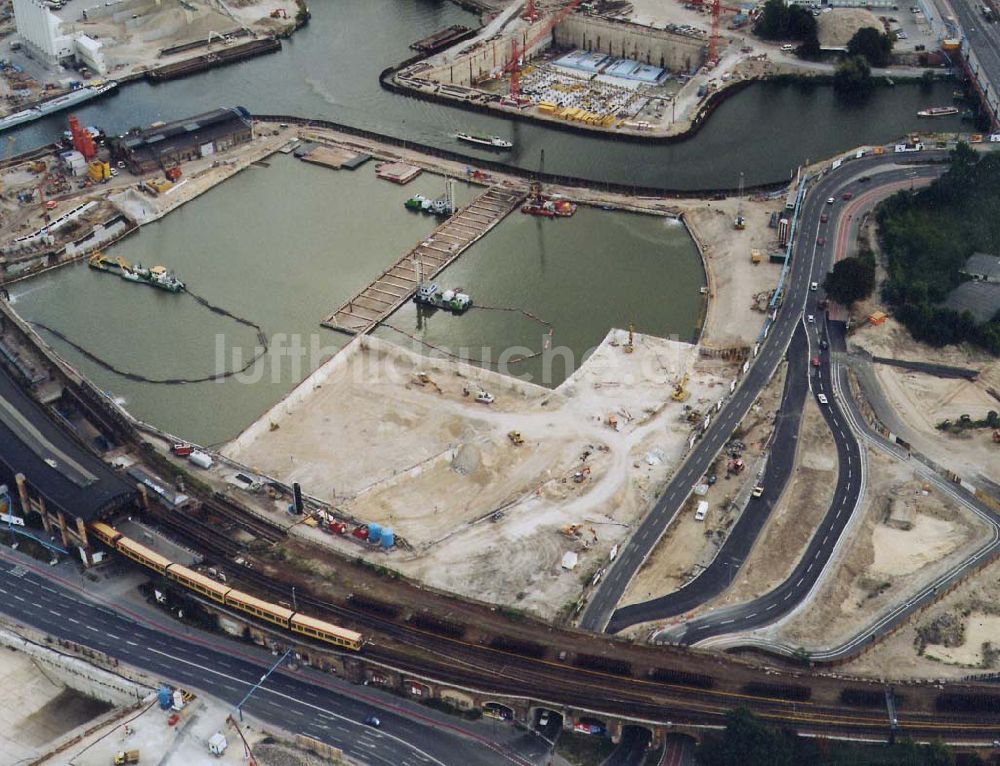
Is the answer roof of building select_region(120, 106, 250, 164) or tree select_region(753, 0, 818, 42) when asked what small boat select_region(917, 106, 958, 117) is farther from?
roof of building select_region(120, 106, 250, 164)

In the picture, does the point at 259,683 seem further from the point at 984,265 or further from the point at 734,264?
the point at 984,265

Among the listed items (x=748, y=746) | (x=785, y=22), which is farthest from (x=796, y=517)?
(x=785, y=22)

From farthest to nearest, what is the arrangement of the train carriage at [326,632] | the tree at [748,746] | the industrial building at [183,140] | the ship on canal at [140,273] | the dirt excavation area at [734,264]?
the industrial building at [183,140]
the ship on canal at [140,273]
the dirt excavation area at [734,264]
the train carriage at [326,632]
the tree at [748,746]

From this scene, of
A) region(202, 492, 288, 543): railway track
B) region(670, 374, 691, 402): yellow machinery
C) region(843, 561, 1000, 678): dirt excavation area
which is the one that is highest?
region(670, 374, 691, 402): yellow machinery

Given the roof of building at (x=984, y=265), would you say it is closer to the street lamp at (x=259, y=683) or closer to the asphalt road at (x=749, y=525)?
the asphalt road at (x=749, y=525)

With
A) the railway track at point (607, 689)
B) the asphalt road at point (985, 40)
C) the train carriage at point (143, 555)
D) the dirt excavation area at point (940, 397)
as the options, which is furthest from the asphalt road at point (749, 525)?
the asphalt road at point (985, 40)

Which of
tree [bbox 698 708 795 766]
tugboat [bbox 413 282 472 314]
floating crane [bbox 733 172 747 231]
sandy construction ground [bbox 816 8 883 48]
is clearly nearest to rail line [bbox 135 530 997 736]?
tree [bbox 698 708 795 766]
